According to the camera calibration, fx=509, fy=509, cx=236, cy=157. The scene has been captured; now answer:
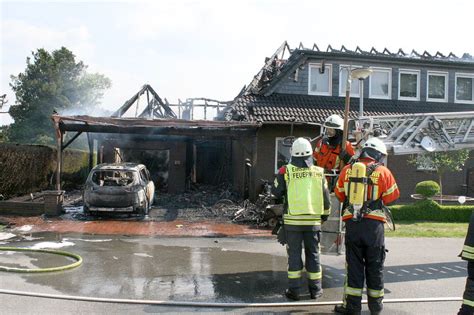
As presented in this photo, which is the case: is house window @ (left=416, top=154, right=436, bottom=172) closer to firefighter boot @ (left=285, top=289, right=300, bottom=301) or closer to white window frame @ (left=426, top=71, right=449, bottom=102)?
white window frame @ (left=426, top=71, right=449, bottom=102)

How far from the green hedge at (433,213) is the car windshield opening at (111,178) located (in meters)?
7.89

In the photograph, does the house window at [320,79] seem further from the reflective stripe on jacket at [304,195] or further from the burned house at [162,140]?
the reflective stripe on jacket at [304,195]

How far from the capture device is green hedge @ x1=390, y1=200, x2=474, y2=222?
15.4 metres

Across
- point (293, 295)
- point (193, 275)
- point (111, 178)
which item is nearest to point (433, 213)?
point (111, 178)

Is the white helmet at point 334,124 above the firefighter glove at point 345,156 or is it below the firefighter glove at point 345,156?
above

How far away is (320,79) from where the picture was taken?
20672 millimetres

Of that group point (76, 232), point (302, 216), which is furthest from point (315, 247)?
point (76, 232)

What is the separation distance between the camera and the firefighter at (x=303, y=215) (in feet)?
20.5

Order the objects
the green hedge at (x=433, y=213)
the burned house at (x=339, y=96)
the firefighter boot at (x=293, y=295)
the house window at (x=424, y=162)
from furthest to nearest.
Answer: the burned house at (x=339, y=96)
the house window at (x=424, y=162)
the green hedge at (x=433, y=213)
the firefighter boot at (x=293, y=295)

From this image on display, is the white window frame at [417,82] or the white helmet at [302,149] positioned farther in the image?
the white window frame at [417,82]

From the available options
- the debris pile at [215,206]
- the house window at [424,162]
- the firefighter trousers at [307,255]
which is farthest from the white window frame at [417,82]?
the firefighter trousers at [307,255]

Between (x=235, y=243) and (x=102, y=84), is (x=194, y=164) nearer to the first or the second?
(x=235, y=243)

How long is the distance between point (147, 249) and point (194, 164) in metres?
15.6

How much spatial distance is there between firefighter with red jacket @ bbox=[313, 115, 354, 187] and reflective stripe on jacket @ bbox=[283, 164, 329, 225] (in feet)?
3.81
